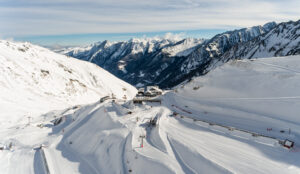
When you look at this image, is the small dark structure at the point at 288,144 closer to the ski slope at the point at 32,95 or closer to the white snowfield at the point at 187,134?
the white snowfield at the point at 187,134

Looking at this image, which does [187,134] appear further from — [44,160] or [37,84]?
[37,84]

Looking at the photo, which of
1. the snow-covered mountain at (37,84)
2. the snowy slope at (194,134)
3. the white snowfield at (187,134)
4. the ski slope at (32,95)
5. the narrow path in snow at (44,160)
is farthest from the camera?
the snow-covered mountain at (37,84)

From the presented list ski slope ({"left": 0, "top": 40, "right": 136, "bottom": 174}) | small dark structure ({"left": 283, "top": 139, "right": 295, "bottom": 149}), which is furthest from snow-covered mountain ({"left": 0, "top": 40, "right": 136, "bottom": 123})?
small dark structure ({"left": 283, "top": 139, "right": 295, "bottom": 149})

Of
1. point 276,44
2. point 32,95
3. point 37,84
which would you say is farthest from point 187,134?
point 276,44

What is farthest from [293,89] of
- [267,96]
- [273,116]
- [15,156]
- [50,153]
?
[15,156]

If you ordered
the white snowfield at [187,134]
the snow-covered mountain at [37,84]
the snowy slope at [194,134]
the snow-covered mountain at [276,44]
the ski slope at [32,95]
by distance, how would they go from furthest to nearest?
the snow-covered mountain at [276,44] → the snow-covered mountain at [37,84] → the ski slope at [32,95] → the white snowfield at [187,134] → the snowy slope at [194,134]

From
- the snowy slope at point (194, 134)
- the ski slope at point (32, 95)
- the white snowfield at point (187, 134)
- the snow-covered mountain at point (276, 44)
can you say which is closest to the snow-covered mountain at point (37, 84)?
the ski slope at point (32, 95)
